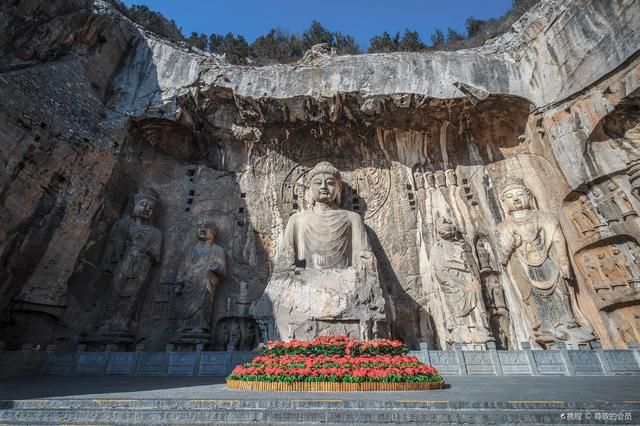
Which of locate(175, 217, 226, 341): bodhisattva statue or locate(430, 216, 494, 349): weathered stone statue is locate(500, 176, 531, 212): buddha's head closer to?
locate(430, 216, 494, 349): weathered stone statue

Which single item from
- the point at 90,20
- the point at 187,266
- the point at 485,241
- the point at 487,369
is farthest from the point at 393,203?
the point at 90,20

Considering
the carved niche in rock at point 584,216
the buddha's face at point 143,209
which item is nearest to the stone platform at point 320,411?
the carved niche in rock at point 584,216

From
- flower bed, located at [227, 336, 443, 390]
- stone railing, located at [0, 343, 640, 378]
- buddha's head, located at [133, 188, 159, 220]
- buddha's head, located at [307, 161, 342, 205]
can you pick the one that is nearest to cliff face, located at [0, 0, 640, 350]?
buddha's head, located at [133, 188, 159, 220]

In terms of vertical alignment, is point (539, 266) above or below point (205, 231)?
below

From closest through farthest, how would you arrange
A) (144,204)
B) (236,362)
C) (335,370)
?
1. (335,370)
2. (236,362)
3. (144,204)

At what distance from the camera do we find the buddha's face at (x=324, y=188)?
9255 millimetres

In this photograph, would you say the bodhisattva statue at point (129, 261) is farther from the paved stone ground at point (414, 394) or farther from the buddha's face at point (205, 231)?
the paved stone ground at point (414, 394)

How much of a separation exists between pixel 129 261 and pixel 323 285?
482 centimetres

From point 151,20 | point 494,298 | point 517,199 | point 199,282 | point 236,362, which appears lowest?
point 236,362

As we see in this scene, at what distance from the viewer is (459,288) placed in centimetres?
796

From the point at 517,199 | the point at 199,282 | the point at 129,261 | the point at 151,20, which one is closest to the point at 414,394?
the point at 199,282

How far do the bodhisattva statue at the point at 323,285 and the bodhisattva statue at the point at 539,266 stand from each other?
3.41 m

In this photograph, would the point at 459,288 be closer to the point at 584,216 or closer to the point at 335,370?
the point at 584,216

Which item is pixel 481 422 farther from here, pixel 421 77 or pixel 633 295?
pixel 421 77
